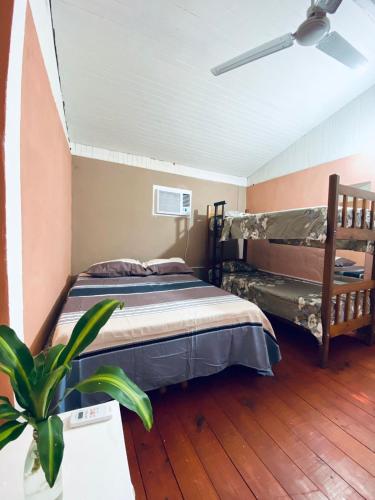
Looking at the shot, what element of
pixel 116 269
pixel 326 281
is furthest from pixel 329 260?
pixel 116 269

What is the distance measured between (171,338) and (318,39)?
191 cm

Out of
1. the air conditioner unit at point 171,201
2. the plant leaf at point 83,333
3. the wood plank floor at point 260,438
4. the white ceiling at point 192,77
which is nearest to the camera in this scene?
the plant leaf at point 83,333

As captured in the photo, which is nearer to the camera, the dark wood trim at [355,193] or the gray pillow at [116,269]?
the dark wood trim at [355,193]

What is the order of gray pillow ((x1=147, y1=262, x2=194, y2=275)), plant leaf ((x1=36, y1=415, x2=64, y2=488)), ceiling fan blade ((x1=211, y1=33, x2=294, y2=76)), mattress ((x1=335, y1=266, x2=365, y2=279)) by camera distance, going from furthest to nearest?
1. gray pillow ((x1=147, y1=262, x2=194, y2=275))
2. mattress ((x1=335, y1=266, x2=365, y2=279))
3. ceiling fan blade ((x1=211, y1=33, x2=294, y2=76))
4. plant leaf ((x1=36, y1=415, x2=64, y2=488))

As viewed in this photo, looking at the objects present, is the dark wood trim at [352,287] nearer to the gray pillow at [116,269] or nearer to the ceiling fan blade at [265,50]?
the ceiling fan blade at [265,50]

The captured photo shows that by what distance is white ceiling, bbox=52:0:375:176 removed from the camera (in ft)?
5.20

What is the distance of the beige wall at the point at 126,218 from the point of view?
280 cm

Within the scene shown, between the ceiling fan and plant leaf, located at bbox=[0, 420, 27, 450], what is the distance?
6.21ft

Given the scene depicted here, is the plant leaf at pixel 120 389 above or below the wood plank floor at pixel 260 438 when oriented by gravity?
above

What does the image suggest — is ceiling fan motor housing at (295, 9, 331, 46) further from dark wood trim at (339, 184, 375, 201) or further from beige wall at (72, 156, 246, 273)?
beige wall at (72, 156, 246, 273)

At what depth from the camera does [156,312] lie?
1.42m

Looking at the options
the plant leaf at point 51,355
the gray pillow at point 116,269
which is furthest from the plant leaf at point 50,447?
the gray pillow at point 116,269

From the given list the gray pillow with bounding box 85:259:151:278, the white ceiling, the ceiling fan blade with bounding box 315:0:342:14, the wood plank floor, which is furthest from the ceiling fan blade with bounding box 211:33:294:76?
the wood plank floor

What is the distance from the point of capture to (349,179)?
2551 mm
